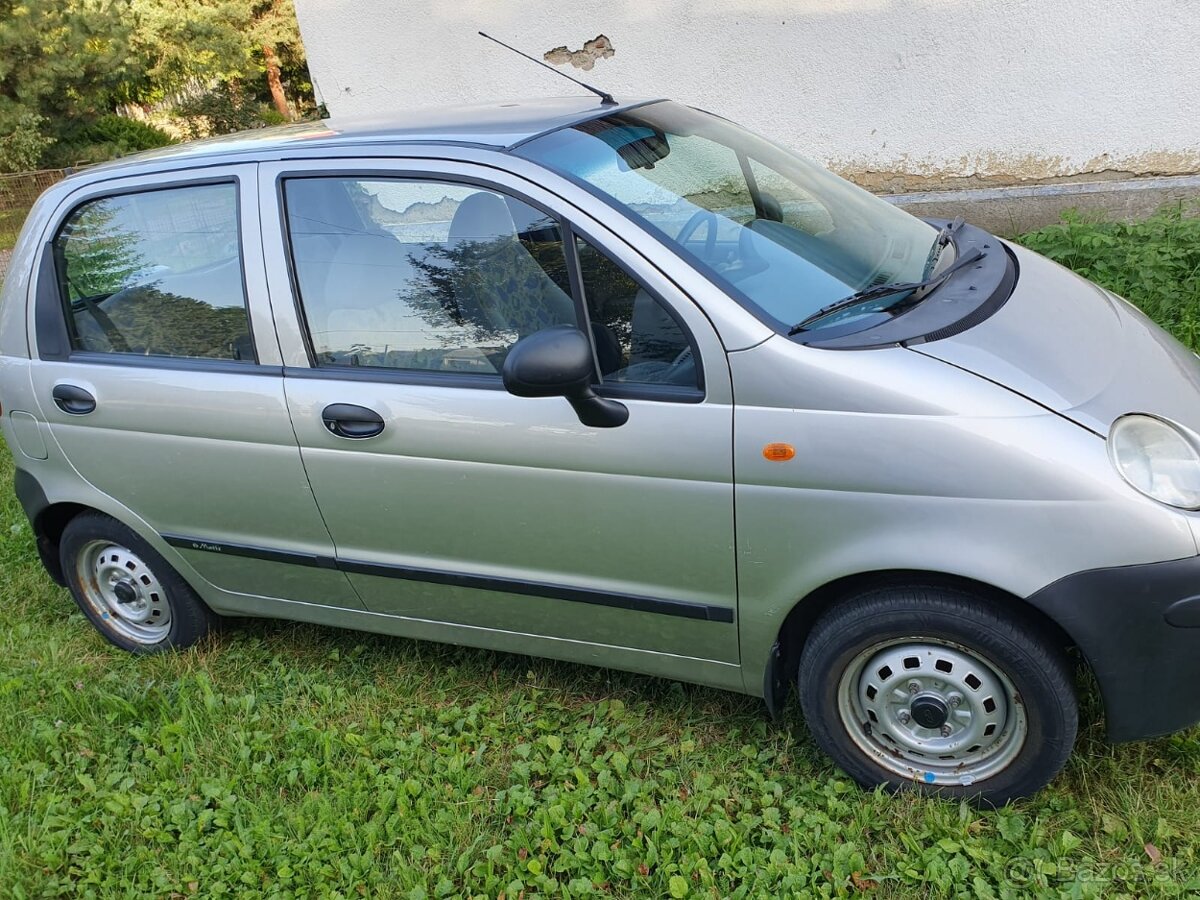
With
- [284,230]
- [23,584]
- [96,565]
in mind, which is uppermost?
[284,230]

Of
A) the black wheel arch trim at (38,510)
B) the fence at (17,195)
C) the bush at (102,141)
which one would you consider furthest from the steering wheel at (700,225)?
the bush at (102,141)

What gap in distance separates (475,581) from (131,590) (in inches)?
63.0

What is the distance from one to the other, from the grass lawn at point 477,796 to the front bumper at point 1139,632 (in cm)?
37

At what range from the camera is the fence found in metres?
12.1

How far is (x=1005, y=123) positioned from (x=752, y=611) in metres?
4.57

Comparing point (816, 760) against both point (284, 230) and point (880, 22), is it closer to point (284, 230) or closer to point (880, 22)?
point (284, 230)

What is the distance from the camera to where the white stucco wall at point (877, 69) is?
564 centimetres

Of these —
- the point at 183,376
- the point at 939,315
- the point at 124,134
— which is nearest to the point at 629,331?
the point at 939,315

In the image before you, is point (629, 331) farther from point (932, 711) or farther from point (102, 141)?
point (102, 141)

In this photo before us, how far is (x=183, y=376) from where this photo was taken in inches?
121

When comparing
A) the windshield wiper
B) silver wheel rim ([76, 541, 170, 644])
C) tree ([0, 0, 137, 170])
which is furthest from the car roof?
tree ([0, 0, 137, 170])

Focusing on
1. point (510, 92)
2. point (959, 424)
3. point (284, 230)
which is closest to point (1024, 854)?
point (959, 424)

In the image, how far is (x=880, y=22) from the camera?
591 centimetres

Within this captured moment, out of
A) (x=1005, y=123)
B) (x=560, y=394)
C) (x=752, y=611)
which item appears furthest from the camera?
(x=1005, y=123)
